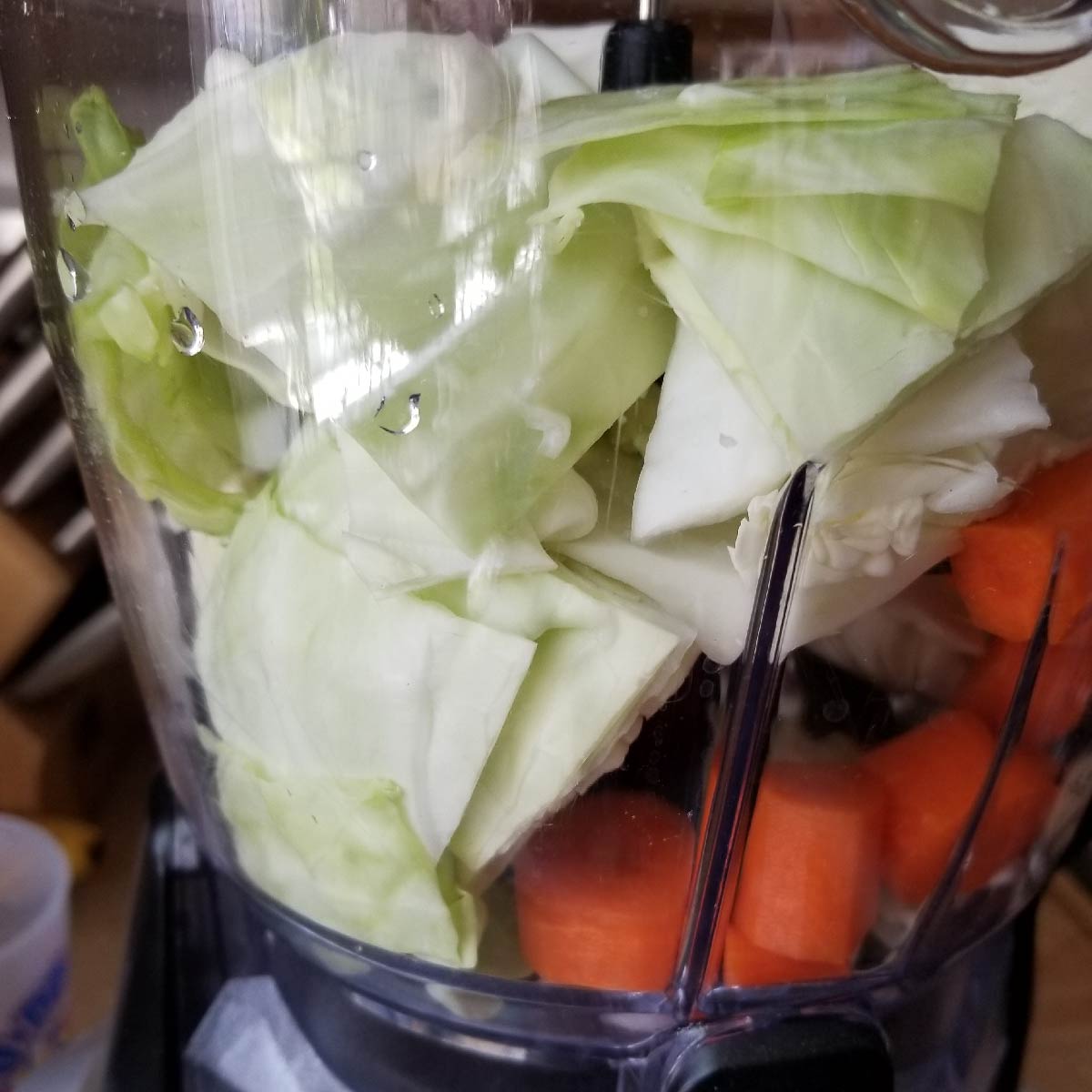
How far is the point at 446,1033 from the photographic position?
0.40 metres

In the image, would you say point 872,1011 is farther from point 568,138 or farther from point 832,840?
point 568,138

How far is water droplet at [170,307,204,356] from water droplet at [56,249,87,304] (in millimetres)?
45

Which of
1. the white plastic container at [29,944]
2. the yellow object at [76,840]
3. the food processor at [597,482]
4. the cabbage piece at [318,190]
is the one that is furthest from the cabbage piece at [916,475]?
the yellow object at [76,840]

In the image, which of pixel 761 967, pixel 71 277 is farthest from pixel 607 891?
pixel 71 277

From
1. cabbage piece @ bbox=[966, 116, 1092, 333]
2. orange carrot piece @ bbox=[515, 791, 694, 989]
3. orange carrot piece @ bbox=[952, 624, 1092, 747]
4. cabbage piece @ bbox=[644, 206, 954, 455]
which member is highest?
cabbage piece @ bbox=[966, 116, 1092, 333]

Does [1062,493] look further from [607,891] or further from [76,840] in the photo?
[76,840]

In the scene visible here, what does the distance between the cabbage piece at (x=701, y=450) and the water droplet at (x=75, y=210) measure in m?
0.19

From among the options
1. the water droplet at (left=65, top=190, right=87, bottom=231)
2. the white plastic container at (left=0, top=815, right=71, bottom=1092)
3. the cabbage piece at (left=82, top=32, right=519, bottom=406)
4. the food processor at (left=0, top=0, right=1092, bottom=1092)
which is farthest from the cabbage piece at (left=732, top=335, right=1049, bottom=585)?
the white plastic container at (left=0, top=815, right=71, bottom=1092)

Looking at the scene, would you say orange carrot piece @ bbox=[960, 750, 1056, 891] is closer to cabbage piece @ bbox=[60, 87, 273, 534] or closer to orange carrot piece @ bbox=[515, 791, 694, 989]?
orange carrot piece @ bbox=[515, 791, 694, 989]

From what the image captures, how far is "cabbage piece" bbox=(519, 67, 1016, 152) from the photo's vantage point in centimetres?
26

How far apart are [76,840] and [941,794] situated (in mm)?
483

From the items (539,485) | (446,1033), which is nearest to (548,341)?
(539,485)

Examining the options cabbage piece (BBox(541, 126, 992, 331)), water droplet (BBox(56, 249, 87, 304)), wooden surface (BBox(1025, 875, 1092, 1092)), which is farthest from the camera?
wooden surface (BBox(1025, 875, 1092, 1092))

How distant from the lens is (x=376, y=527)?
302mm
